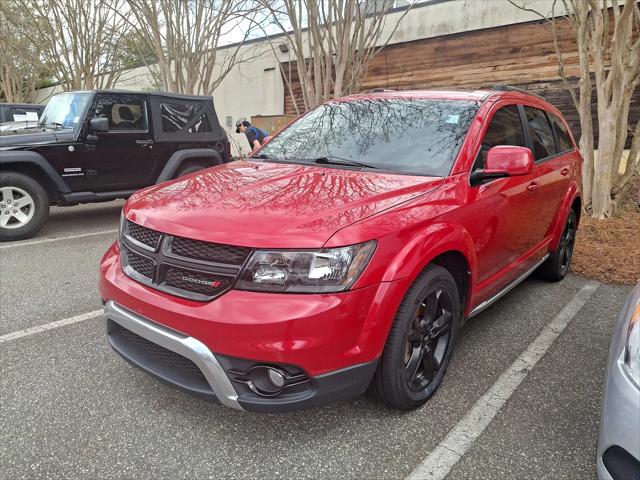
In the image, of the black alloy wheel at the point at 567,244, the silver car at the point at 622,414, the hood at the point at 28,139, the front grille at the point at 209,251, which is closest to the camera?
the silver car at the point at 622,414

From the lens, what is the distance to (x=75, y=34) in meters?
14.5

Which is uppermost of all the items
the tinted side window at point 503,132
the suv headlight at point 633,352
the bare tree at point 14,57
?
the bare tree at point 14,57

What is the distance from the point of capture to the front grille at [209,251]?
2.07 metres

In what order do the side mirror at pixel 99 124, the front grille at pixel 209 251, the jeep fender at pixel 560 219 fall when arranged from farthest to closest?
the side mirror at pixel 99 124
the jeep fender at pixel 560 219
the front grille at pixel 209 251

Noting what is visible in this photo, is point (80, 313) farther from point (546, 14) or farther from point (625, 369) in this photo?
point (546, 14)

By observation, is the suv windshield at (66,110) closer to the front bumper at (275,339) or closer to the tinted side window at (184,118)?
the tinted side window at (184,118)

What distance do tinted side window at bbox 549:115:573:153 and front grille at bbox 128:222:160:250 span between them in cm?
365

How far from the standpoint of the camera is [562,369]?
3.03 meters

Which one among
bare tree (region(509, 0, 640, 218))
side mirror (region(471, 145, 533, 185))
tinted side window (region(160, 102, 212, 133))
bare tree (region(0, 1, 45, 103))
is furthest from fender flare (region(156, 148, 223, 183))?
bare tree (region(0, 1, 45, 103))

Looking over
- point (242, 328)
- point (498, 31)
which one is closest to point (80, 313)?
point (242, 328)

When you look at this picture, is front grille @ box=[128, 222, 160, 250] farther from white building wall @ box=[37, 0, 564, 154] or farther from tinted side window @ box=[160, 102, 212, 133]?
white building wall @ box=[37, 0, 564, 154]

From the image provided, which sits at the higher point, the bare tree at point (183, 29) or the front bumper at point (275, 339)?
the bare tree at point (183, 29)

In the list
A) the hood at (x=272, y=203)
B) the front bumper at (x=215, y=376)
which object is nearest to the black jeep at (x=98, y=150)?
the hood at (x=272, y=203)

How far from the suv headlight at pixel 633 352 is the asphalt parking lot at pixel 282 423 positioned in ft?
2.41
